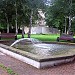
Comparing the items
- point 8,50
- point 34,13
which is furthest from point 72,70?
point 34,13

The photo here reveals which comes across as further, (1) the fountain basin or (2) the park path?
(1) the fountain basin

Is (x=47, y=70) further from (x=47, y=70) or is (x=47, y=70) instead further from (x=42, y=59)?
(x=42, y=59)

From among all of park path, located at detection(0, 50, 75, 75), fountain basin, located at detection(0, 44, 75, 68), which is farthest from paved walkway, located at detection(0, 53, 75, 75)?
fountain basin, located at detection(0, 44, 75, 68)

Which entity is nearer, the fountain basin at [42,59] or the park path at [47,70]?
the park path at [47,70]

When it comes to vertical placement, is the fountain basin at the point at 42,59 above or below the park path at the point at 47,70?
above

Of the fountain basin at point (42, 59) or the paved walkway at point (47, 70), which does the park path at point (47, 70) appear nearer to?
the paved walkway at point (47, 70)

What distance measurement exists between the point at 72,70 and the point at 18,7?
12942 mm

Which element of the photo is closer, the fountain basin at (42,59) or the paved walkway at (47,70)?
the paved walkway at (47,70)

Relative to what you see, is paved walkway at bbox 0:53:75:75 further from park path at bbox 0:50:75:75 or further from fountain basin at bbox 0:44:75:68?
fountain basin at bbox 0:44:75:68

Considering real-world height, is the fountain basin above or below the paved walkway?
above

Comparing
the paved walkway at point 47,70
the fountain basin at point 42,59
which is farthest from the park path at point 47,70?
the fountain basin at point 42,59

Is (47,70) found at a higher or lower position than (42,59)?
lower

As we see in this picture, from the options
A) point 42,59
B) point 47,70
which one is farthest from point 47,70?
point 42,59

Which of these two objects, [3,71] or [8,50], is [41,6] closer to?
[8,50]
